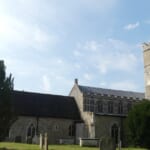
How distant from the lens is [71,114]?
168 feet

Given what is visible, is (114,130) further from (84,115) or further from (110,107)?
(110,107)

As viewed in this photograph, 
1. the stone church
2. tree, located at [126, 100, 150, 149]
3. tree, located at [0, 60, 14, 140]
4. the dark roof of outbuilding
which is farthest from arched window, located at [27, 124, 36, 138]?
tree, located at [0, 60, 14, 140]

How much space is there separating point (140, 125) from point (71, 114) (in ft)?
37.9

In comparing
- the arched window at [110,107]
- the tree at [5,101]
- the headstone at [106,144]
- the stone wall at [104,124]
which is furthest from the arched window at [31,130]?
the headstone at [106,144]

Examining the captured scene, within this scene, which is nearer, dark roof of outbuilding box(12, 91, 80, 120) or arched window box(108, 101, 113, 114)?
dark roof of outbuilding box(12, 91, 80, 120)

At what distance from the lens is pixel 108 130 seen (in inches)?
1896

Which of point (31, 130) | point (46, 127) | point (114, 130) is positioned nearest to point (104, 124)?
point (114, 130)

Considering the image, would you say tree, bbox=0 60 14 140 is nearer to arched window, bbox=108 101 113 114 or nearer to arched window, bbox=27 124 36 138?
arched window, bbox=27 124 36 138

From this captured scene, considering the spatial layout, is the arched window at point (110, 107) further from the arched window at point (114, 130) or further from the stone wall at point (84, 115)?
the arched window at point (114, 130)

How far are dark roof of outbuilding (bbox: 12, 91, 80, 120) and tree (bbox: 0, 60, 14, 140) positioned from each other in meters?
18.5

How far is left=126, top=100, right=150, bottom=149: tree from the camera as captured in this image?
42.1 m

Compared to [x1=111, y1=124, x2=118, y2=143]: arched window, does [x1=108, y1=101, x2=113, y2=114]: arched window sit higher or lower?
higher

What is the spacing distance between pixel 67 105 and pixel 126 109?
919 cm

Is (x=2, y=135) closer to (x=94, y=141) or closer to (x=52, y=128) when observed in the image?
(x=94, y=141)
